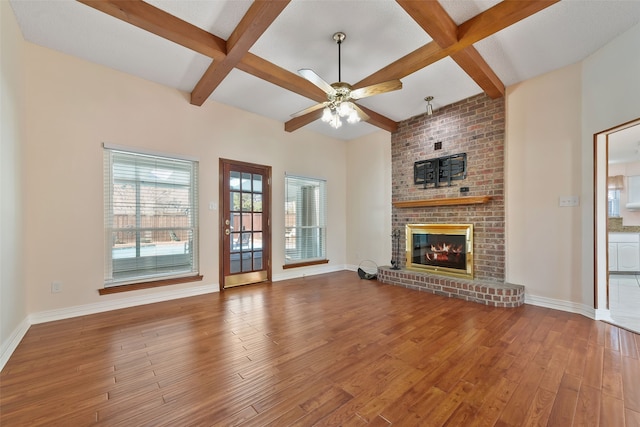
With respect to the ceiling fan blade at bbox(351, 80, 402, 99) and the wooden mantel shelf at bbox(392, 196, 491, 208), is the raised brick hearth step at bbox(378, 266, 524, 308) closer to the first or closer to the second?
the wooden mantel shelf at bbox(392, 196, 491, 208)

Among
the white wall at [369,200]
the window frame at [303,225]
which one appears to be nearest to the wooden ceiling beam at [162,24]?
the window frame at [303,225]

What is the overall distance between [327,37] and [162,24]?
5.07ft

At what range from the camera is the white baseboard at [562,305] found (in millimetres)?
3079

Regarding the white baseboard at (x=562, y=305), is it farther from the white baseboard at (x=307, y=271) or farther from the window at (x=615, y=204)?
the window at (x=615, y=204)

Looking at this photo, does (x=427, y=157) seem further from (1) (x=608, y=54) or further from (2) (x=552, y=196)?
(1) (x=608, y=54)

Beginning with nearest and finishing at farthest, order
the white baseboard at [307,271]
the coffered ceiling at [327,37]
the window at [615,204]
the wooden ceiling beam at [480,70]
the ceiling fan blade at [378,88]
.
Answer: the coffered ceiling at [327,37]
the ceiling fan blade at [378,88]
the wooden ceiling beam at [480,70]
the white baseboard at [307,271]
the window at [615,204]

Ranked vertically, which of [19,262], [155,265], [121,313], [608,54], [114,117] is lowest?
[121,313]

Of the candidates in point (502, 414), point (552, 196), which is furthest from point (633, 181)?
point (502, 414)

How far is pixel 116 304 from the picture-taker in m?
3.37

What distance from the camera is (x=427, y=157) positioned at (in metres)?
4.69

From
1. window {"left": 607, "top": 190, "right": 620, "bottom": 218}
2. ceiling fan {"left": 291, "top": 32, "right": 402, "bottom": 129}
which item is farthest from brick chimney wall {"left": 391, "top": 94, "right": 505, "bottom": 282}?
window {"left": 607, "top": 190, "right": 620, "bottom": 218}

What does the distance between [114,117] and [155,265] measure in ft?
6.67

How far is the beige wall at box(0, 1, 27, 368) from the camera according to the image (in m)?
2.15

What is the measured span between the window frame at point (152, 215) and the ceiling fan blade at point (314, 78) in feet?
7.98
